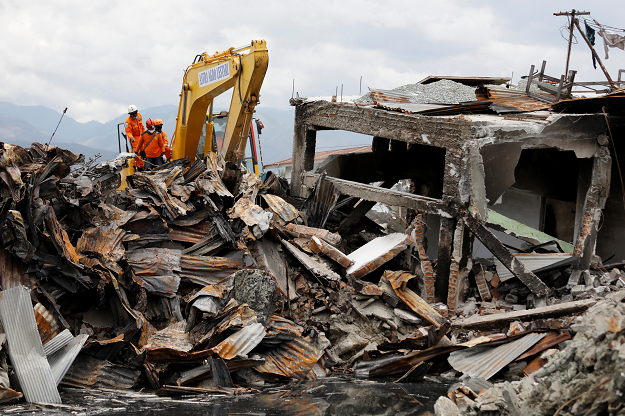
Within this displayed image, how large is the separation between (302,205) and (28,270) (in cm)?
482

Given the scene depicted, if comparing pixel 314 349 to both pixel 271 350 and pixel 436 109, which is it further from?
pixel 436 109

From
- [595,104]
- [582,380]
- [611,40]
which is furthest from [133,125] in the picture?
[611,40]

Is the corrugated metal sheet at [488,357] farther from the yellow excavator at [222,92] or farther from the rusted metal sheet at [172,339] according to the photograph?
the yellow excavator at [222,92]

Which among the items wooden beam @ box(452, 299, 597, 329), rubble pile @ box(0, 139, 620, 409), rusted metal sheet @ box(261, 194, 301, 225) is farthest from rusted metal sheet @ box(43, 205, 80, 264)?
wooden beam @ box(452, 299, 597, 329)

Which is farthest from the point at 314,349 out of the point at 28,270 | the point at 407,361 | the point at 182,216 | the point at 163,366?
the point at 28,270

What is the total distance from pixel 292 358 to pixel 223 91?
15.7ft

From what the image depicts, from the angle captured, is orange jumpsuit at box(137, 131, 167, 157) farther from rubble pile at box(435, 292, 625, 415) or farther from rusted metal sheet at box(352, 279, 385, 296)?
rubble pile at box(435, 292, 625, 415)

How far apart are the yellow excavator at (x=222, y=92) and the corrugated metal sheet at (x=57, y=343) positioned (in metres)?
3.72

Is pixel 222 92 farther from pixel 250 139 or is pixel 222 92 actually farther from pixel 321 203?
pixel 250 139

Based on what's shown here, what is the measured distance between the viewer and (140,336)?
17.2 feet

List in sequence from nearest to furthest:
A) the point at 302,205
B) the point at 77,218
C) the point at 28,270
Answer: the point at 28,270 < the point at 77,218 < the point at 302,205

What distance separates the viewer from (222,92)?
26.6ft

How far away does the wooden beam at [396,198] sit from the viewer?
7.22 meters

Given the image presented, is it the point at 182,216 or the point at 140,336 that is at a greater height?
the point at 182,216
